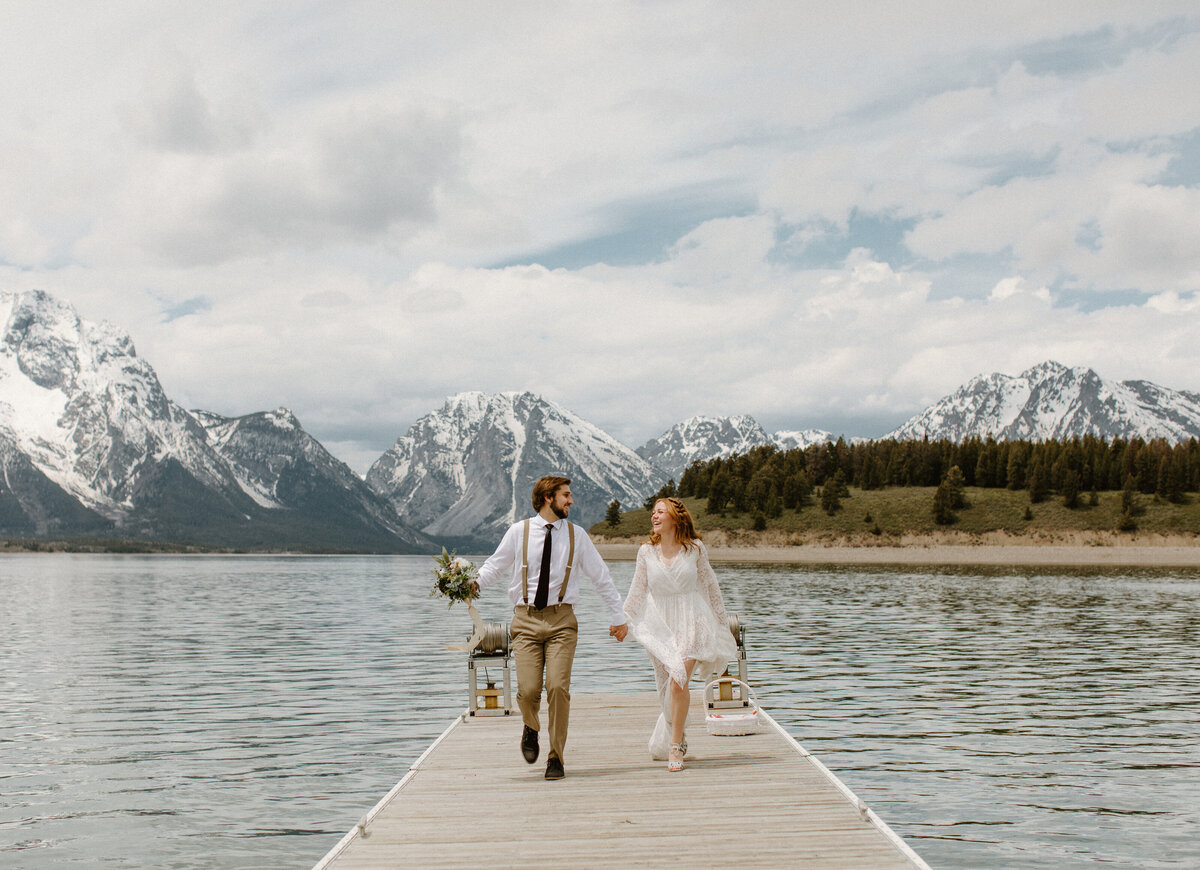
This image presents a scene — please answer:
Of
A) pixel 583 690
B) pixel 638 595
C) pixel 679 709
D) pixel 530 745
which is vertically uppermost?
pixel 638 595

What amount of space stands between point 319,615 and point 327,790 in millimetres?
51111

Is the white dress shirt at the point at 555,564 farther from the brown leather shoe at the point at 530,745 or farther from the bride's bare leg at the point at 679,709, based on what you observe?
the brown leather shoe at the point at 530,745

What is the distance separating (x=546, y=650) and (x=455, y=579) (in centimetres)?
352

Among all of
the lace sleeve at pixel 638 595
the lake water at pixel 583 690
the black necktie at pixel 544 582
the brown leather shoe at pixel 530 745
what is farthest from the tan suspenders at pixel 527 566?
the lake water at pixel 583 690

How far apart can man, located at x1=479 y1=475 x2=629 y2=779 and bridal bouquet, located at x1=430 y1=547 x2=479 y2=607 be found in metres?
2.67

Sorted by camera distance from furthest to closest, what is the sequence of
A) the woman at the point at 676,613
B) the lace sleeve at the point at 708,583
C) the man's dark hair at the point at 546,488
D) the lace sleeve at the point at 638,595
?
the lace sleeve at the point at 638,595, the lace sleeve at the point at 708,583, the woman at the point at 676,613, the man's dark hair at the point at 546,488

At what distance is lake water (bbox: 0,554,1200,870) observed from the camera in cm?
1541

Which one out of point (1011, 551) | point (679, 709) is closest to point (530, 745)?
point (679, 709)

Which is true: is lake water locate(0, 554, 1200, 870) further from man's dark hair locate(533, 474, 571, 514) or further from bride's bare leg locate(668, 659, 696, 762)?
man's dark hair locate(533, 474, 571, 514)

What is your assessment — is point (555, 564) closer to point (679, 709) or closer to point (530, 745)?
point (530, 745)

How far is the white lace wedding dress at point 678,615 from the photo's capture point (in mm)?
14992

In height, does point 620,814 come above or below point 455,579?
below

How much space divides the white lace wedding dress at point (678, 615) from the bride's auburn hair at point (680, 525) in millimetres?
122

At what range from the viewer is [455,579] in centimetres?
1711
